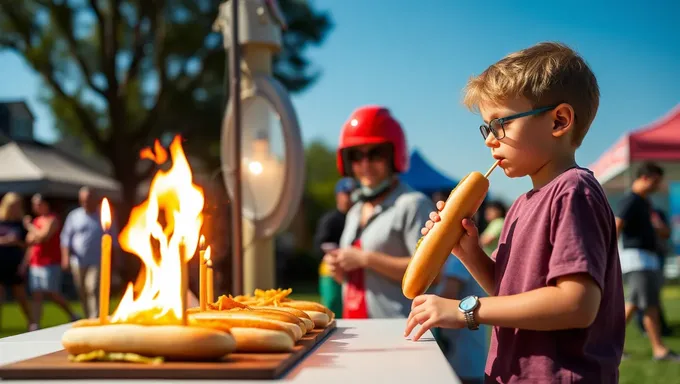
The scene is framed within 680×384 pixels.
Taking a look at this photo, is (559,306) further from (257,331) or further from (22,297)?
(22,297)

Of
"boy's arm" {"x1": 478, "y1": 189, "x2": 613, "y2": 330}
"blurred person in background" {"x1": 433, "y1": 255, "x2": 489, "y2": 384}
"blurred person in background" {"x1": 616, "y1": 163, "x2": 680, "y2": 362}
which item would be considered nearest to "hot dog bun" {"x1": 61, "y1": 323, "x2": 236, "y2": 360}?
"boy's arm" {"x1": 478, "y1": 189, "x2": 613, "y2": 330}

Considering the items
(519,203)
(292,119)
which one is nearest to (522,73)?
(519,203)

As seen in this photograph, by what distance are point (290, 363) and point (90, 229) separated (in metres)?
9.53

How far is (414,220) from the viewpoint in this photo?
3.62 m

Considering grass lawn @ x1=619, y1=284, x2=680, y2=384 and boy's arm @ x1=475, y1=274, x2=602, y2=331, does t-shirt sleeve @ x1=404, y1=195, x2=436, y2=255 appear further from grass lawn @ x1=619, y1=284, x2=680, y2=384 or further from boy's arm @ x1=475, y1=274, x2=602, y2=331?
grass lawn @ x1=619, y1=284, x2=680, y2=384

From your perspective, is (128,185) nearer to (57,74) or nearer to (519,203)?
(57,74)

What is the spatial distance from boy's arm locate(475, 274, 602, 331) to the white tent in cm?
1750

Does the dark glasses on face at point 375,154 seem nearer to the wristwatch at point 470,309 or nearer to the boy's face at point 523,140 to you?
the boy's face at point 523,140

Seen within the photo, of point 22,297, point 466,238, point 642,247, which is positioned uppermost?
point 466,238

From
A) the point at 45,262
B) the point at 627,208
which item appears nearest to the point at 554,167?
the point at 627,208

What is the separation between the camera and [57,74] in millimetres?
22734

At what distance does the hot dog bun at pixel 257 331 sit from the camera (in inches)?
62.0

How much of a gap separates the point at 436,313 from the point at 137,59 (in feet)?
71.0

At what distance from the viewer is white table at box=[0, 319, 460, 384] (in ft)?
4.51
